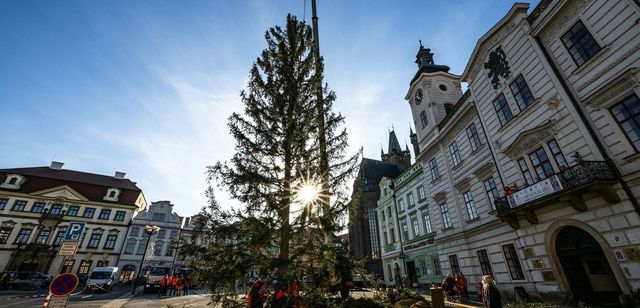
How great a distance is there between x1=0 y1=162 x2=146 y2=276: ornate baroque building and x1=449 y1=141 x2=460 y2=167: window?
44.2 meters

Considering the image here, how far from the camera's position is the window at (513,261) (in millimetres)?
13539

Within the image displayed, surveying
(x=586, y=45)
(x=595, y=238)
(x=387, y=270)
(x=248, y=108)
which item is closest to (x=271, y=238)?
(x=248, y=108)

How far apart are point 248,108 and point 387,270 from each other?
31131 mm

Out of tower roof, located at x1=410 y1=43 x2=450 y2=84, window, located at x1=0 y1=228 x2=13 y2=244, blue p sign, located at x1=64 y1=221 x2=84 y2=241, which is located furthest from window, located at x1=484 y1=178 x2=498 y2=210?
window, located at x1=0 y1=228 x2=13 y2=244

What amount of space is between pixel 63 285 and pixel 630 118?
18.5 metres

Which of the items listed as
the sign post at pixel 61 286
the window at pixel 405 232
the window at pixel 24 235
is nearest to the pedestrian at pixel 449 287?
the window at pixel 405 232

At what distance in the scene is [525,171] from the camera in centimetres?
1313

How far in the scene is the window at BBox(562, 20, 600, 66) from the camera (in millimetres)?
10617

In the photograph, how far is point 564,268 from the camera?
1131cm

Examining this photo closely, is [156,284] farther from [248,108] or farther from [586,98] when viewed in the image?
[586,98]

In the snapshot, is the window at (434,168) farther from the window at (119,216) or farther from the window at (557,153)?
the window at (119,216)

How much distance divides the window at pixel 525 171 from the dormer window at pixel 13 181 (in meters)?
59.2

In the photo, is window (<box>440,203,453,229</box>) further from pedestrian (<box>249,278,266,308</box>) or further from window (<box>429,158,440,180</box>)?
pedestrian (<box>249,278,266,308</box>)

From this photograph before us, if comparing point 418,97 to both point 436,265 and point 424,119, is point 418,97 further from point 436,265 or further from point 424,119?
point 436,265
